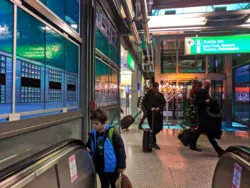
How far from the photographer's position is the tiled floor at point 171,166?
10.9 feet

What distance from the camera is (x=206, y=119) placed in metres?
4.79

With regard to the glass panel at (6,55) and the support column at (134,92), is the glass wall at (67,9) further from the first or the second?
the support column at (134,92)

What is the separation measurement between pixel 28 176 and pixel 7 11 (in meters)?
1.36

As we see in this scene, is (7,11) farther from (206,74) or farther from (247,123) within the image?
(247,123)

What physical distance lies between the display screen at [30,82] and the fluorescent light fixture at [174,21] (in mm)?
4065

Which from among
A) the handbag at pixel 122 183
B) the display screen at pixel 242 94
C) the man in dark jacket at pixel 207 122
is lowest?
the handbag at pixel 122 183

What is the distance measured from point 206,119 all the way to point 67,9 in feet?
11.4

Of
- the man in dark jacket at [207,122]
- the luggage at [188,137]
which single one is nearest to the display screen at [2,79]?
the man in dark jacket at [207,122]

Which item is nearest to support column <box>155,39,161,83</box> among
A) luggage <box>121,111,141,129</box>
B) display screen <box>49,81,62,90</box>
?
luggage <box>121,111,141,129</box>

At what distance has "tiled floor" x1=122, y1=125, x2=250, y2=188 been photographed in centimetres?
334

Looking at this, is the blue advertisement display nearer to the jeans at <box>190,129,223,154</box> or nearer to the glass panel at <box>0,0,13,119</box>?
the jeans at <box>190,129,223,154</box>

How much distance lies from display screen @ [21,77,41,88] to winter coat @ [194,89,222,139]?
359cm

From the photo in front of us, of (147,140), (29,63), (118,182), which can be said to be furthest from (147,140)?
(29,63)

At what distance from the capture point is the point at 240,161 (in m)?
1.95
